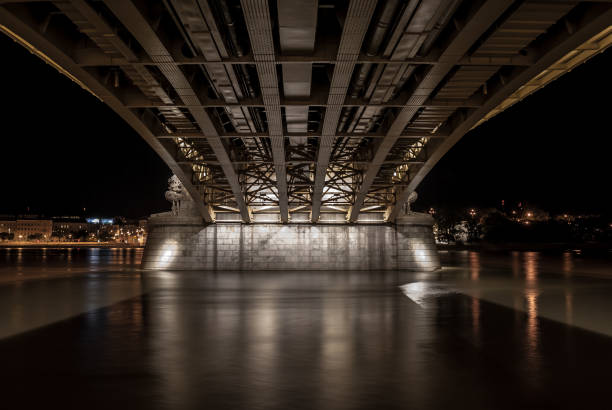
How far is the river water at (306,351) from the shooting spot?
638cm

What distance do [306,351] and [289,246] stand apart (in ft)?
73.0

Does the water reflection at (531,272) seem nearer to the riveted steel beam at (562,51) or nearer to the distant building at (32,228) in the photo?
the riveted steel beam at (562,51)

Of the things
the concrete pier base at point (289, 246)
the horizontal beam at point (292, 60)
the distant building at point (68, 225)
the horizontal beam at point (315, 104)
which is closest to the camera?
the horizontal beam at point (292, 60)

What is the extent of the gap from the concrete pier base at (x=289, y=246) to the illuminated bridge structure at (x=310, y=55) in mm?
10240

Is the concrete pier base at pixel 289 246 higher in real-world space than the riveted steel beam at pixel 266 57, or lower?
lower

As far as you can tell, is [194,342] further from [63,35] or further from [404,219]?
[404,219]

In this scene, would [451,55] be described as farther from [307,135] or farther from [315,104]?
[307,135]

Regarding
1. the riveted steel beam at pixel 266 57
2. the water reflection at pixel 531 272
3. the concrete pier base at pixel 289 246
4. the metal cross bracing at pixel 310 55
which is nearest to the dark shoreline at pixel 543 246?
the water reflection at pixel 531 272

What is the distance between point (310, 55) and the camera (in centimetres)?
1268

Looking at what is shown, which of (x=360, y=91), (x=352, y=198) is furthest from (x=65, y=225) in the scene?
(x=360, y=91)

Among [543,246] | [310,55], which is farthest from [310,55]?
[543,246]

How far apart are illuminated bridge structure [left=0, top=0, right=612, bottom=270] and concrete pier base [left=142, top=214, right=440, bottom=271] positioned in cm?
1024

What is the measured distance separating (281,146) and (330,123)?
323 cm

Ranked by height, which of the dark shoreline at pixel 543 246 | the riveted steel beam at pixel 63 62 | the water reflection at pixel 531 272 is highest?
the riveted steel beam at pixel 63 62
